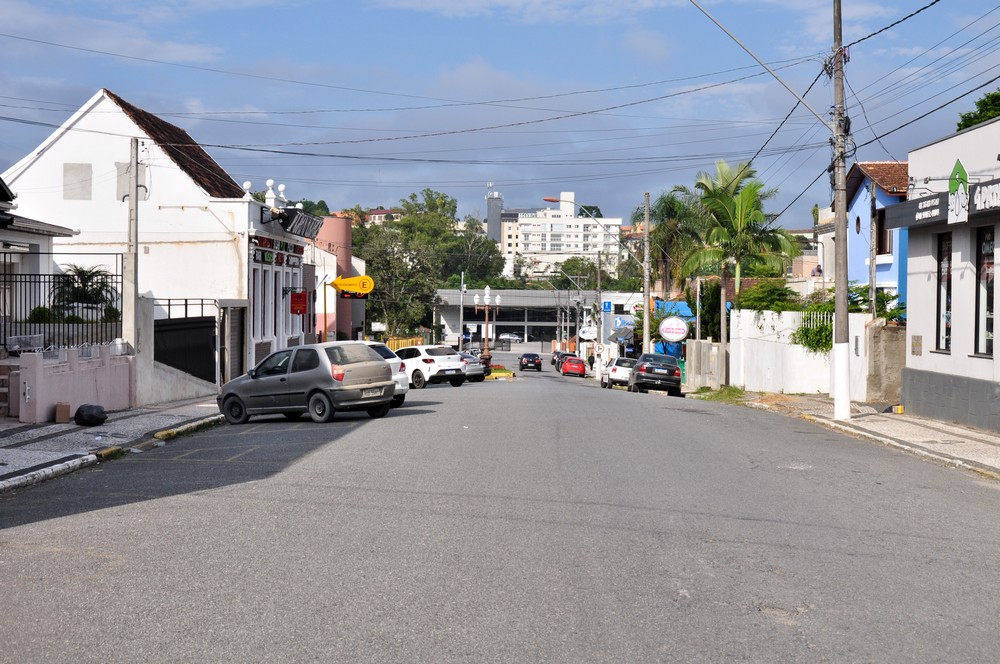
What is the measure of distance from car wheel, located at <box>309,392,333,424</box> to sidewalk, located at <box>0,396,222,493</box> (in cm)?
232

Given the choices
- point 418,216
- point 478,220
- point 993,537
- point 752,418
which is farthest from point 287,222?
point 478,220

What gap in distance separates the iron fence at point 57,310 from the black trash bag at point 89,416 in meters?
2.66

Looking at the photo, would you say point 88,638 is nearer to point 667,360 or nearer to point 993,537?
point 993,537

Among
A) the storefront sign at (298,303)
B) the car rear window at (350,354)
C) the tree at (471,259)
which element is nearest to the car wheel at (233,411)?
the car rear window at (350,354)

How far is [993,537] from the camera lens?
32.4 ft

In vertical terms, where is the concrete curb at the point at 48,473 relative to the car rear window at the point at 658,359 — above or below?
below

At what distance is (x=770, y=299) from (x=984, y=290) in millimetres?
16754

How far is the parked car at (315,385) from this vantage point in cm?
2084

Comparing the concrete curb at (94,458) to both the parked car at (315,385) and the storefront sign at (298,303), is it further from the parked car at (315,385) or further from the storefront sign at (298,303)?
the storefront sign at (298,303)

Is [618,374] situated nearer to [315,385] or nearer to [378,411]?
[378,411]

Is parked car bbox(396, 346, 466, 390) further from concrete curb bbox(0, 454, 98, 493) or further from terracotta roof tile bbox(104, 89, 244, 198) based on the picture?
concrete curb bbox(0, 454, 98, 493)

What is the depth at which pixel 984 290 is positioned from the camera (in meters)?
20.7

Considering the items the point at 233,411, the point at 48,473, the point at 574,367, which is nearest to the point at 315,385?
→ the point at 233,411

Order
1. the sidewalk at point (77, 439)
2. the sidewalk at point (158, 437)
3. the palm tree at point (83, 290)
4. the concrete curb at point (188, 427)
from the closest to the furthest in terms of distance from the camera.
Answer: the sidewalk at point (77, 439), the sidewalk at point (158, 437), the concrete curb at point (188, 427), the palm tree at point (83, 290)
